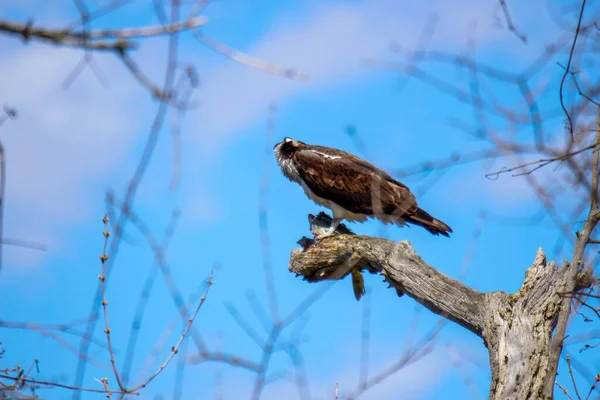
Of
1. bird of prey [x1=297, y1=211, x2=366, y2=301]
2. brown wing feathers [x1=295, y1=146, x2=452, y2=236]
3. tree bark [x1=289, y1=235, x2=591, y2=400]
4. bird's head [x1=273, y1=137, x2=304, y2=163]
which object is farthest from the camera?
bird's head [x1=273, y1=137, x2=304, y2=163]

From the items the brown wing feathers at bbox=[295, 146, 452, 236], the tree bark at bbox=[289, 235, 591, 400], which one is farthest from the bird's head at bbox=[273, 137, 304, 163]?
the tree bark at bbox=[289, 235, 591, 400]

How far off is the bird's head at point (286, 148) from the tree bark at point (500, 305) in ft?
8.14

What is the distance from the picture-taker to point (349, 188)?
8164 millimetres

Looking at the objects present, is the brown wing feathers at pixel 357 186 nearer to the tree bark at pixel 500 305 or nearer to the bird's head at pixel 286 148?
the bird's head at pixel 286 148

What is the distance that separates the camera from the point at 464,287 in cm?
601

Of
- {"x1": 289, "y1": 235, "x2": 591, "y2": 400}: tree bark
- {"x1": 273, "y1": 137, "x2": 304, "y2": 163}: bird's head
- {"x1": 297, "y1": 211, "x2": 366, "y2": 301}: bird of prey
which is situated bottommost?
{"x1": 289, "y1": 235, "x2": 591, "y2": 400}: tree bark

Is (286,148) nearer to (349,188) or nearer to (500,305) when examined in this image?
(349,188)

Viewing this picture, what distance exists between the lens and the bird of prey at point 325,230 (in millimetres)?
7262

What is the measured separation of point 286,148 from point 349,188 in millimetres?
1359

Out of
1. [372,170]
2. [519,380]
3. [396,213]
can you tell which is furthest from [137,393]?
[372,170]

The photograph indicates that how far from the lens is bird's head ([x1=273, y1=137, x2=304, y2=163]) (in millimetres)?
9102

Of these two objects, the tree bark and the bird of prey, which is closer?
the tree bark

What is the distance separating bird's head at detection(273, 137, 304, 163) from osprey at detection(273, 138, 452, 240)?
18 millimetres

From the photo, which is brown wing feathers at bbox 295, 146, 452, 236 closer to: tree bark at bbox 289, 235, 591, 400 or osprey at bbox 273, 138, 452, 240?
osprey at bbox 273, 138, 452, 240
